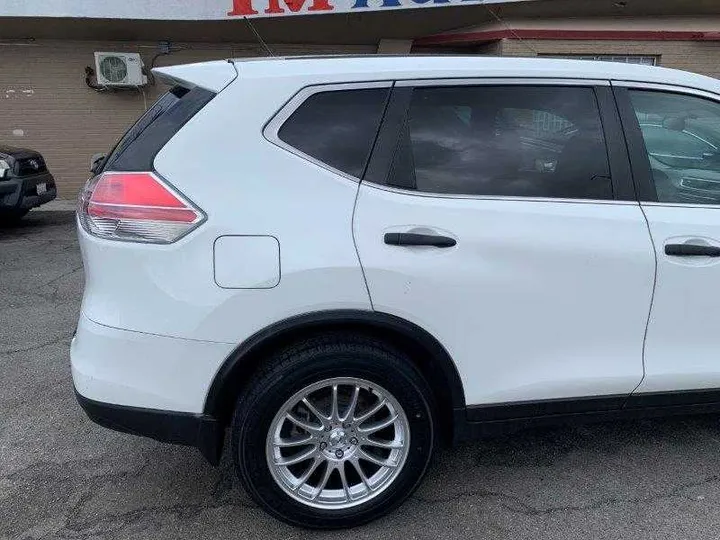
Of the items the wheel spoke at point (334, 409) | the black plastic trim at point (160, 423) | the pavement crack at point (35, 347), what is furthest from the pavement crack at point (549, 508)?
the pavement crack at point (35, 347)

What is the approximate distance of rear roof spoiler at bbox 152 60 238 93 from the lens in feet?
7.77

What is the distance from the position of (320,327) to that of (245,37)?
9332mm

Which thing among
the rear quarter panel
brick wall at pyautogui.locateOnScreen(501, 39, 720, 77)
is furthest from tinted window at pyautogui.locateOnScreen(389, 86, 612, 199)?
brick wall at pyautogui.locateOnScreen(501, 39, 720, 77)

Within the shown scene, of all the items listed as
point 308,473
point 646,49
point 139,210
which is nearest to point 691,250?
point 308,473

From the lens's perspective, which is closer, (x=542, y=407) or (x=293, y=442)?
(x=293, y=442)

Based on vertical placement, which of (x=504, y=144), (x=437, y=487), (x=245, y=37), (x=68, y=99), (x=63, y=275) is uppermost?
(x=245, y=37)

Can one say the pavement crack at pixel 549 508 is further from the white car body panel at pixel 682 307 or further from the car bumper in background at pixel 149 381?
the car bumper in background at pixel 149 381

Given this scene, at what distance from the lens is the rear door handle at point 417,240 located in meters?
2.31

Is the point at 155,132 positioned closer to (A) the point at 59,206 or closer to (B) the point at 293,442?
(B) the point at 293,442

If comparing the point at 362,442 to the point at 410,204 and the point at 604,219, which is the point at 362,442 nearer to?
the point at 410,204

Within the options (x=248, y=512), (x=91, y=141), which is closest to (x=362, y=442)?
(x=248, y=512)

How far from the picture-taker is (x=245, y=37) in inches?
413

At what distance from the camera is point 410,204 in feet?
7.73

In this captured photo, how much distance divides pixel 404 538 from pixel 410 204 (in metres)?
1.35
